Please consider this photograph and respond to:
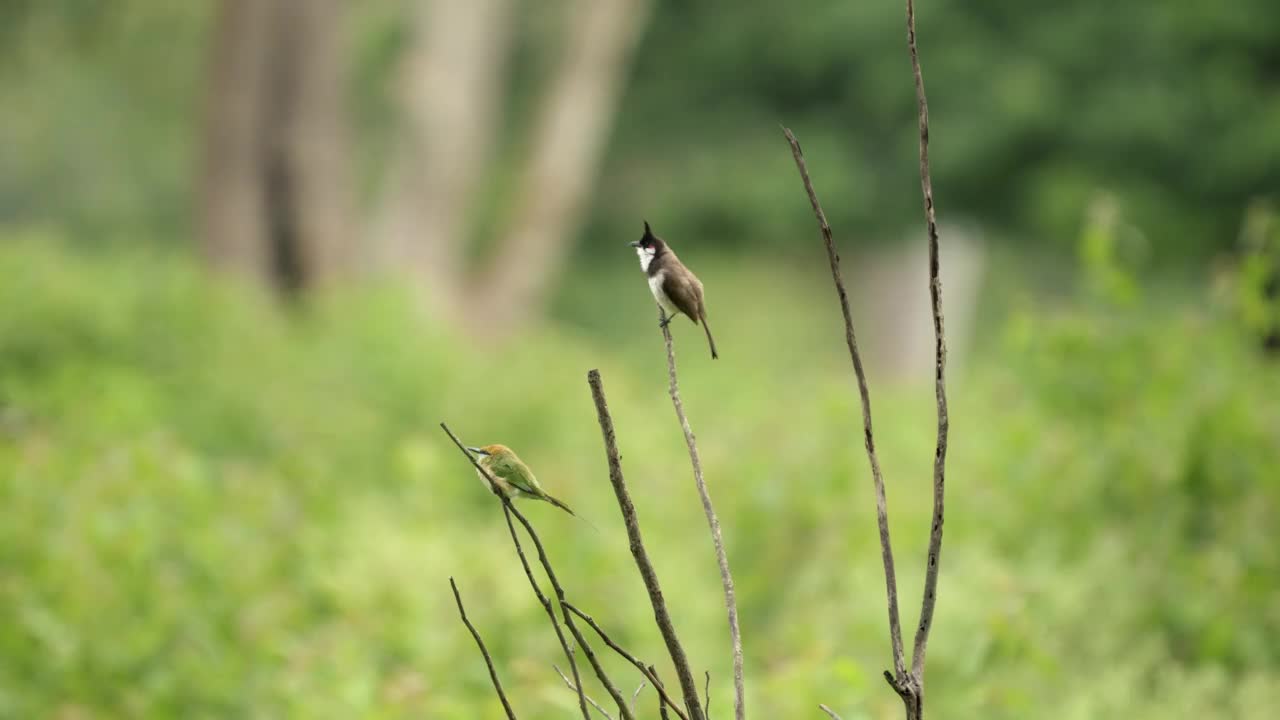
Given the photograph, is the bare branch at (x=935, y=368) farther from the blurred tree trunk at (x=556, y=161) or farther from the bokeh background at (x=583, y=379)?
the blurred tree trunk at (x=556, y=161)

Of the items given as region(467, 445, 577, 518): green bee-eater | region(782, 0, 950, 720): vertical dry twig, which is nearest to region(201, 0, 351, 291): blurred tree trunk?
region(467, 445, 577, 518): green bee-eater

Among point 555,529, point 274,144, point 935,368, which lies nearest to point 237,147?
point 274,144

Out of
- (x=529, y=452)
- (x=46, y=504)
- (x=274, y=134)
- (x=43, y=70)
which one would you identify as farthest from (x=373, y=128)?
(x=46, y=504)

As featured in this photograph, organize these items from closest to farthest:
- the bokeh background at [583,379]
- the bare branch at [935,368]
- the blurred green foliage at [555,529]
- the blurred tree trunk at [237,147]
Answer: the bare branch at [935,368] → the blurred green foliage at [555,529] → the bokeh background at [583,379] → the blurred tree trunk at [237,147]

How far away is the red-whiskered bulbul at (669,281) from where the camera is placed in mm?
1656

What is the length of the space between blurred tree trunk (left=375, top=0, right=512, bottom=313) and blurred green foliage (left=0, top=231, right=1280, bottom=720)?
4.92 meters

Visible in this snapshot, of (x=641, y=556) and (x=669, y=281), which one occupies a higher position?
(x=669, y=281)

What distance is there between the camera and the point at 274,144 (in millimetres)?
10148

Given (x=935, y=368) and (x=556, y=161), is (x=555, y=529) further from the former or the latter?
(x=556, y=161)

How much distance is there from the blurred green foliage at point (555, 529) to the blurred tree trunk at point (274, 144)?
7.59 feet

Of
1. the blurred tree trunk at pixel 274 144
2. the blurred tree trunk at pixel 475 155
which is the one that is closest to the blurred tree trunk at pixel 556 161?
the blurred tree trunk at pixel 475 155

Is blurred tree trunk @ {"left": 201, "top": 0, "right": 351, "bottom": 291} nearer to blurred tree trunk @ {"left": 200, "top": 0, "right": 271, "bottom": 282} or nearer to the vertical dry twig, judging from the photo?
blurred tree trunk @ {"left": 200, "top": 0, "right": 271, "bottom": 282}

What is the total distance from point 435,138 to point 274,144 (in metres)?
2.69

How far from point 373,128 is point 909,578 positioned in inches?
540
